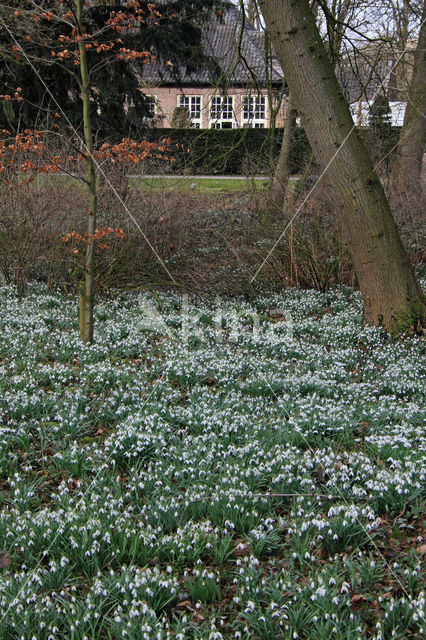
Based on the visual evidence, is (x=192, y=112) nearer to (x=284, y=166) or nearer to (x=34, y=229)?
(x=284, y=166)

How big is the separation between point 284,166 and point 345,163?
6.03 m

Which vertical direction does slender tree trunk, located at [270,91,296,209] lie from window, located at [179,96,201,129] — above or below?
below

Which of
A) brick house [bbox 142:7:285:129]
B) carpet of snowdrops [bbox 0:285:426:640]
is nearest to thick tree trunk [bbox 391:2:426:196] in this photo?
brick house [bbox 142:7:285:129]

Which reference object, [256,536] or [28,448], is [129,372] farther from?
[256,536]

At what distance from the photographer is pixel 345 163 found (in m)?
7.75

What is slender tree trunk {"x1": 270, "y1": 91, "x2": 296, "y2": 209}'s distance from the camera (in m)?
11.6

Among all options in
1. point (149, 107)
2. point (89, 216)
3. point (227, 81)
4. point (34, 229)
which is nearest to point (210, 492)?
point (89, 216)

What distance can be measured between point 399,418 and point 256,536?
2.18 meters

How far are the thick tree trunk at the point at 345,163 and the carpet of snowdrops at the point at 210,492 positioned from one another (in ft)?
3.15

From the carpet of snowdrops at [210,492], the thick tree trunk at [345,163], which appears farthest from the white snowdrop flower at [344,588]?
the thick tree trunk at [345,163]

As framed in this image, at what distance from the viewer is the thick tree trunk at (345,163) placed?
770 centimetres

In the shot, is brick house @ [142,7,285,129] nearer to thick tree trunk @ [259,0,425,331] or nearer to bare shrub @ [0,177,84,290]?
thick tree trunk @ [259,0,425,331]

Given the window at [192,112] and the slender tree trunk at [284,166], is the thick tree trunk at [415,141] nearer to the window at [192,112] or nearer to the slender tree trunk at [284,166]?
the slender tree trunk at [284,166]

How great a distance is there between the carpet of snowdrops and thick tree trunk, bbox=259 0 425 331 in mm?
959
